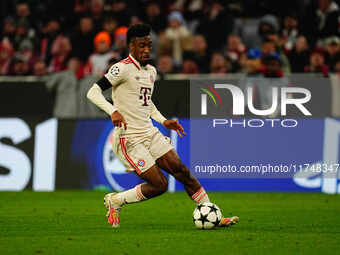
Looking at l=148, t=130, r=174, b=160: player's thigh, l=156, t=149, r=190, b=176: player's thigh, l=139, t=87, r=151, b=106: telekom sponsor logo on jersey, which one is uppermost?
l=139, t=87, r=151, b=106: telekom sponsor logo on jersey

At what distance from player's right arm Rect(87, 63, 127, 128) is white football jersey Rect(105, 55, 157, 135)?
42mm

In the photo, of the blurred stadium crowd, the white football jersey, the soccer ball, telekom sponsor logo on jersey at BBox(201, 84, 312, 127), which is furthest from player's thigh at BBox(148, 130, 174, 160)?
the blurred stadium crowd

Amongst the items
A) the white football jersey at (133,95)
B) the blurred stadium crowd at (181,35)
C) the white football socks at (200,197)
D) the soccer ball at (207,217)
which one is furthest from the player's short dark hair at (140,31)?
the blurred stadium crowd at (181,35)

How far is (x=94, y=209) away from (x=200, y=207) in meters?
3.14

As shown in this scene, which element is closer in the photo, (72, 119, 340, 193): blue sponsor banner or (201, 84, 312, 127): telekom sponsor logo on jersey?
(201, 84, 312, 127): telekom sponsor logo on jersey

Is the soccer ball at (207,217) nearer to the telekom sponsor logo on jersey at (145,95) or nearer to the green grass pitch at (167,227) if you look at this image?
the green grass pitch at (167,227)

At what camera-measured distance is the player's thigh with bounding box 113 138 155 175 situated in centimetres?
928

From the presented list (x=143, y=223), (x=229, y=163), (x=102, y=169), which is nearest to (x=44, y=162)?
(x=102, y=169)

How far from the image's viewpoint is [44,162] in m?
15.5

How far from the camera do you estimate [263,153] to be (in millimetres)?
14883

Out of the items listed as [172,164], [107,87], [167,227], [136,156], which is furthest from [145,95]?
[167,227]

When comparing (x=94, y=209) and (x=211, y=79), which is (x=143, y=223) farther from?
(x=211, y=79)

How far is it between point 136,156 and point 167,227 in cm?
→ 95

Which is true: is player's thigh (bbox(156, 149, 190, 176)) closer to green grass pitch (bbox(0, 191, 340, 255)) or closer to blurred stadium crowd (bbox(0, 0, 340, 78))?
green grass pitch (bbox(0, 191, 340, 255))
